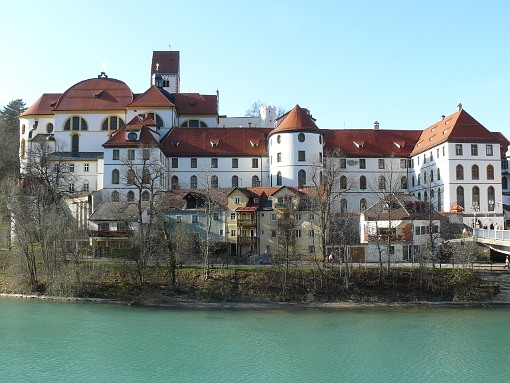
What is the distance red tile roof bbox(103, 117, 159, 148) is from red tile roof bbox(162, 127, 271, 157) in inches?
153

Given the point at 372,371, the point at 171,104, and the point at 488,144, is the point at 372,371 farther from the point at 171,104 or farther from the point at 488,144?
the point at 171,104

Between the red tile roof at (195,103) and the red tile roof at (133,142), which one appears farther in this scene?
the red tile roof at (195,103)

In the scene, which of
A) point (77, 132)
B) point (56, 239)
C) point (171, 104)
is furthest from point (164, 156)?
point (56, 239)

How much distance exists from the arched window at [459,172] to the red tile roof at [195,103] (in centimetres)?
3248

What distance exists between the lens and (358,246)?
4591 centimetres

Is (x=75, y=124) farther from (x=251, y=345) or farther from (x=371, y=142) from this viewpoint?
(x=251, y=345)

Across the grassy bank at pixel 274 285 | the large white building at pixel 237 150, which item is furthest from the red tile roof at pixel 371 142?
the grassy bank at pixel 274 285

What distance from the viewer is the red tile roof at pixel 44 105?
232ft

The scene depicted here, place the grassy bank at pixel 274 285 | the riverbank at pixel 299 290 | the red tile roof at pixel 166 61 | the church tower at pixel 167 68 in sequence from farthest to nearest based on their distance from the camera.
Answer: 1. the red tile roof at pixel 166 61
2. the church tower at pixel 167 68
3. the grassy bank at pixel 274 285
4. the riverbank at pixel 299 290

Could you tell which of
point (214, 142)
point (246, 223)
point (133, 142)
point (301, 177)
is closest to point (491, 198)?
point (301, 177)

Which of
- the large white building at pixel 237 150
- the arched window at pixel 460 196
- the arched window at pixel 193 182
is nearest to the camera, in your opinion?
the arched window at pixel 460 196

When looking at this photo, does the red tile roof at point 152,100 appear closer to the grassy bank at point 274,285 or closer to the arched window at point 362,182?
the arched window at point 362,182

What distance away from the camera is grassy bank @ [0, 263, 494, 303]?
39625 mm

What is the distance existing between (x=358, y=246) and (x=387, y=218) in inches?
151
